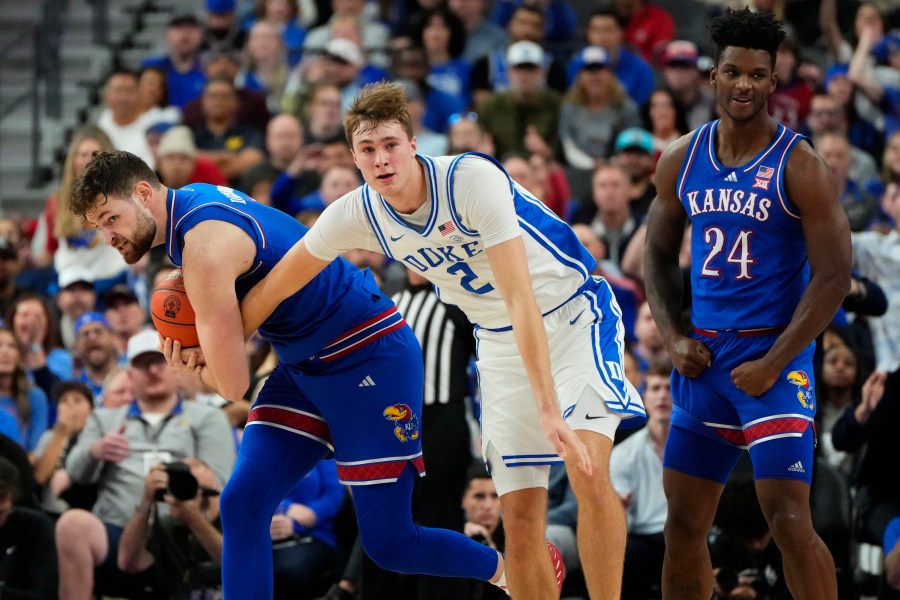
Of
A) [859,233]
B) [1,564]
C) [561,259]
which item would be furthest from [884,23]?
[1,564]

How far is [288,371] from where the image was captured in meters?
5.80

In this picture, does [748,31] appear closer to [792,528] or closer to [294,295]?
[792,528]

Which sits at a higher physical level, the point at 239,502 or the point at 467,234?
the point at 467,234

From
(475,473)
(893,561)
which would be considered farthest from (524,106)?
(893,561)

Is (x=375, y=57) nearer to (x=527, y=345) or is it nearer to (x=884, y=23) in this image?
(x=884, y=23)

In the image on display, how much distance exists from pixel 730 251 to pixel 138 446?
13.1ft

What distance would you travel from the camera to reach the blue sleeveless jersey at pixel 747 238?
17.2ft

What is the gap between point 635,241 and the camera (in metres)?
9.65

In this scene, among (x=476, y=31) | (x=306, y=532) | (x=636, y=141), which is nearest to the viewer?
(x=306, y=532)

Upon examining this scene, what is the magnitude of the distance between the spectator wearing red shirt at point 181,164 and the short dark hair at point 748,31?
598 cm

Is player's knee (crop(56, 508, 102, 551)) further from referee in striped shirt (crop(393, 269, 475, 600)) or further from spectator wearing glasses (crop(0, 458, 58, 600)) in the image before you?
referee in striped shirt (crop(393, 269, 475, 600))

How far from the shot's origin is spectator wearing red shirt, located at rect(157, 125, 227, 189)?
10633 millimetres

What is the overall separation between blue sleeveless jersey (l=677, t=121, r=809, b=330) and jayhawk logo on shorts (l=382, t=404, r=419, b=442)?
1.30 metres

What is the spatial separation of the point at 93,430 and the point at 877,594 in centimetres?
443
